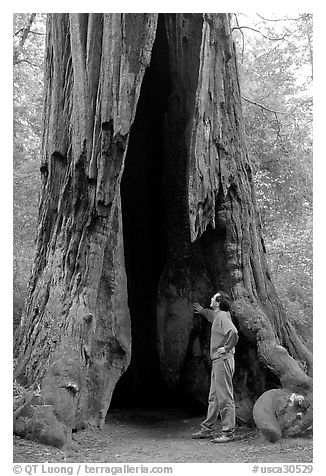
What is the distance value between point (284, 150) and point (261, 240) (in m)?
5.85

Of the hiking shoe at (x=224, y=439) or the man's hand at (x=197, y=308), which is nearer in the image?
the hiking shoe at (x=224, y=439)

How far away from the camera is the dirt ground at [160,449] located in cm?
538

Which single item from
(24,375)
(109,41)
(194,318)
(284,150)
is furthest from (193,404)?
(284,150)

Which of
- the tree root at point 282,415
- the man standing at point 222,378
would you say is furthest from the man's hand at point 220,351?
the tree root at point 282,415

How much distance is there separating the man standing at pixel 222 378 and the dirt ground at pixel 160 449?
0.59 ft

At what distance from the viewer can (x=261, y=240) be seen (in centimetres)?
795

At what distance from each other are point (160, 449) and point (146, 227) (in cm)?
369

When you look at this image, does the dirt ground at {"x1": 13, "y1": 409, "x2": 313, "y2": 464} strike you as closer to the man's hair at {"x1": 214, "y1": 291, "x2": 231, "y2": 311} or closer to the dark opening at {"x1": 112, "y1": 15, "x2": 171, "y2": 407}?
the man's hair at {"x1": 214, "y1": 291, "x2": 231, "y2": 311}

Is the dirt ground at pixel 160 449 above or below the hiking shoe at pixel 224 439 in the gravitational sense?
below

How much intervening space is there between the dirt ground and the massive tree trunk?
0.67 feet

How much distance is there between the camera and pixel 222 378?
6.27 metres

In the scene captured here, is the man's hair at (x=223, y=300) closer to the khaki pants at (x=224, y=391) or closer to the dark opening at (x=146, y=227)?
the khaki pants at (x=224, y=391)
